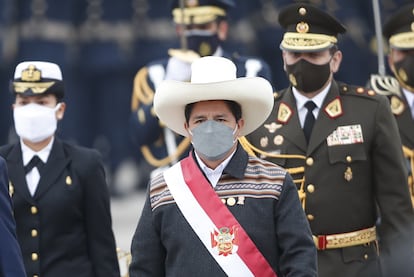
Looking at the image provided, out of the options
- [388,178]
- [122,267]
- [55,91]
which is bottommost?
[122,267]

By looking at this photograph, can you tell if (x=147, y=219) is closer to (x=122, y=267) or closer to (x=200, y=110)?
(x=200, y=110)

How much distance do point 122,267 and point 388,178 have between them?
76.3 inches

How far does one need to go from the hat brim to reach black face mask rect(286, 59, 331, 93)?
107 centimetres

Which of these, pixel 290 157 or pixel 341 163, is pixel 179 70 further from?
pixel 341 163

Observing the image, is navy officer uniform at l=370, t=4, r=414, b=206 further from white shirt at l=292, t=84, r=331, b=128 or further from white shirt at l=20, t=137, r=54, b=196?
white shirt at l=20, t=137, r=54, b=196

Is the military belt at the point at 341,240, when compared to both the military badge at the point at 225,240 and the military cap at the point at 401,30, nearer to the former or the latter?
the military badge at the point at 225,240

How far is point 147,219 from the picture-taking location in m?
6.66

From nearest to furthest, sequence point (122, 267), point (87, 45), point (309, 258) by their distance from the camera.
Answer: point (309, 258), point (122, 267), point (87, 45)

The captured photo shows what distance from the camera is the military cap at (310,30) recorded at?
7.98 meters

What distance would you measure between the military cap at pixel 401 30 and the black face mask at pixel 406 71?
8cm

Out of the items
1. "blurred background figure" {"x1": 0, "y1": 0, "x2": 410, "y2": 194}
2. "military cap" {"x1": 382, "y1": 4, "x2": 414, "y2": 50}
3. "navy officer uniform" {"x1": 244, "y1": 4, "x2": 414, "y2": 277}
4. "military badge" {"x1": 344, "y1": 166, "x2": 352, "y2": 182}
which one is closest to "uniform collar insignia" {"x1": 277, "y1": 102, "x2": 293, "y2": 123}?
"navy officer uniform" {"x1": 244, "y1": 4, "x2": 414, "y2": 277}

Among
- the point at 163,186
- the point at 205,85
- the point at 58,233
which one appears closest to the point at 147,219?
the point at 163,186

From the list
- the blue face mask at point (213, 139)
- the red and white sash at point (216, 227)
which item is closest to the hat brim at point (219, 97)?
the blue face mask at point (213, 139)

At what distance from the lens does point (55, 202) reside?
26.3 feet
